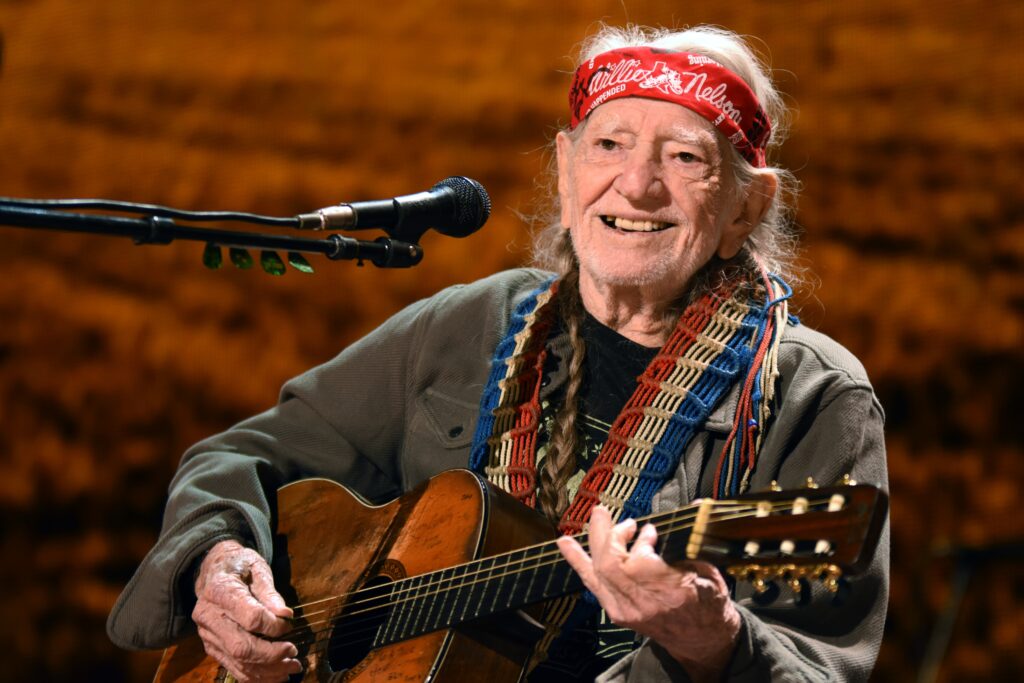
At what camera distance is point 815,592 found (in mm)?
1861

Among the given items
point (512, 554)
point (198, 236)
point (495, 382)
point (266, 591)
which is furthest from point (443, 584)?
point (198, 236)

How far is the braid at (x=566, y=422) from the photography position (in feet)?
7.08

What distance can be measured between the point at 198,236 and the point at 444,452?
966 millimetres

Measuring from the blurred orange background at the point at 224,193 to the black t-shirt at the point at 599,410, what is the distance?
1341 millimetres

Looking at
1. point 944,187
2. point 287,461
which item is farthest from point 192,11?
point 944,187

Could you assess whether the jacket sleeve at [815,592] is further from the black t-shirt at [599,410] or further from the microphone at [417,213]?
the microphone at [417,213]

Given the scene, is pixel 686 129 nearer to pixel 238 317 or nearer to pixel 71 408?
pixel 238 317

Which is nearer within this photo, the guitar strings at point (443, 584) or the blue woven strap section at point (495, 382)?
the guitar strings at point (443, 584)

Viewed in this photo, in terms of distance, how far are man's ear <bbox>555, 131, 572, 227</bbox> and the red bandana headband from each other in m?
0.12

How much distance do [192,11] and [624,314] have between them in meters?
2.08

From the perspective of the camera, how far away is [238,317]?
372 cm

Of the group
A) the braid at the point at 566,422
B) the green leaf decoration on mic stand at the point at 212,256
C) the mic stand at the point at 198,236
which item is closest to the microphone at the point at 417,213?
the mic stand at the point at 198,236

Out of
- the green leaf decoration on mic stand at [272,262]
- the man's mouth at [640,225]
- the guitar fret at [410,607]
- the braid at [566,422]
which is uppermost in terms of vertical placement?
the green leaf decoration on mic stand at [272,262]

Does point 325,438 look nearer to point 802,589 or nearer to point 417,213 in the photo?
point 417,213
